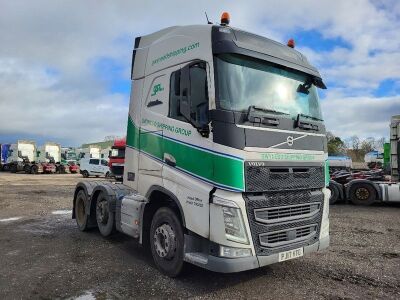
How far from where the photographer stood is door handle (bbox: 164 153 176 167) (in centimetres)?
572

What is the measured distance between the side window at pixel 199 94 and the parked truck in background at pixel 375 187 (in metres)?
10.3

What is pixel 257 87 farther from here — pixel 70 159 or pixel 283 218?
pixel 70 159

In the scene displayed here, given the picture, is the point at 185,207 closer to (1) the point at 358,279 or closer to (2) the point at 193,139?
(2) the point at 193,139

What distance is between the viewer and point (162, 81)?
6.27 m

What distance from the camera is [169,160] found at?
19.1 feet

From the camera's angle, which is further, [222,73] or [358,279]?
[358,279]

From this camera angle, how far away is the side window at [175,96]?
547 centimetres

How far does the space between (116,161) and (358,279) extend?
20.9ft

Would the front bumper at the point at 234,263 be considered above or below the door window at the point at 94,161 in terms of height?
below

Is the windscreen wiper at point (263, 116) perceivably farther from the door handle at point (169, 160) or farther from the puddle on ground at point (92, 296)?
the puddle on ground at point (92, 296)

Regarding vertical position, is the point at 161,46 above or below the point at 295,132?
above

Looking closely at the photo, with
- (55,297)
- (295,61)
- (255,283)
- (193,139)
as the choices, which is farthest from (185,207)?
(295,61)

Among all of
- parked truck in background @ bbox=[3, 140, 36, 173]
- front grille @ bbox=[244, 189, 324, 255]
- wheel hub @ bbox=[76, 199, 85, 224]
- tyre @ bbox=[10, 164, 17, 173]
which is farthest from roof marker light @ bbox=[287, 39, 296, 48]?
tyre @ bbox=[10, 164, 17, 173]

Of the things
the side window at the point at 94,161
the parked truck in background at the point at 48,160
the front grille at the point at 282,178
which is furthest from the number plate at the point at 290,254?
the parked truck in background at the point at 48,160
